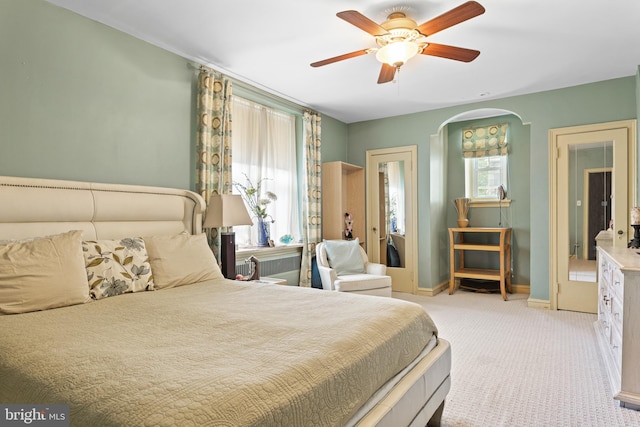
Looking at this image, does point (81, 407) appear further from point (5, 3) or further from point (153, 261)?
point (5, 3)

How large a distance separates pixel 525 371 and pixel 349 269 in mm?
2168

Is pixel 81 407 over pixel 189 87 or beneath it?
beneath

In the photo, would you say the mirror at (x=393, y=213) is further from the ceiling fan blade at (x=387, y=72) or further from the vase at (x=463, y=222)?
the ceiling fan blade at (x=387, y=72)

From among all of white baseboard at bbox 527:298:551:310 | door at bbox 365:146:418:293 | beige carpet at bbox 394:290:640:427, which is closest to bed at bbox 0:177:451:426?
beige carpet at bbox 394:290:640:427

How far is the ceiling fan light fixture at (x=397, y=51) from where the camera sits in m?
2.67

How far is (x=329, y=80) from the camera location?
3.99 m

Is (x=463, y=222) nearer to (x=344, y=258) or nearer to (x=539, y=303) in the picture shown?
(x=539, y=303)

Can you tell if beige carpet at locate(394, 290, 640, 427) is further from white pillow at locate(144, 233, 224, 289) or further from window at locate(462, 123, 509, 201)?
window at locate(462, 123, 509, 201)

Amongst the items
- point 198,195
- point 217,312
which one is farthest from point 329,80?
point 217,312

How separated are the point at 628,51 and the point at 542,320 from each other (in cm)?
270

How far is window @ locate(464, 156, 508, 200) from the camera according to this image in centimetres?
563

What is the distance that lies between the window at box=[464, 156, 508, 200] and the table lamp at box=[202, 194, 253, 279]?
4026 mm

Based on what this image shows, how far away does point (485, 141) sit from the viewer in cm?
564

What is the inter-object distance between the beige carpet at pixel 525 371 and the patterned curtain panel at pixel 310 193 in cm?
162
